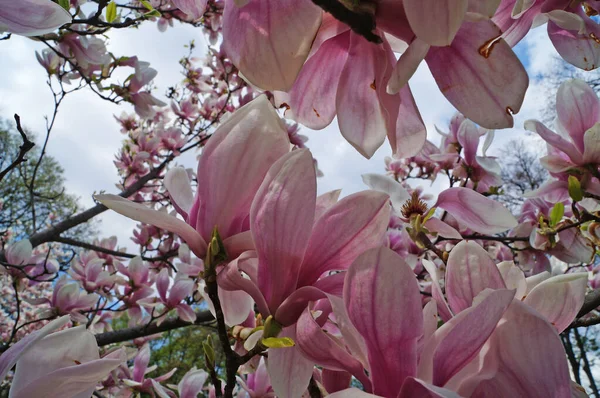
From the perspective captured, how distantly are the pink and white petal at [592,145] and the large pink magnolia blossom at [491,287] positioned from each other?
2.52 ft

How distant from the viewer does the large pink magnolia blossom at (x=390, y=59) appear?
0.33 metres

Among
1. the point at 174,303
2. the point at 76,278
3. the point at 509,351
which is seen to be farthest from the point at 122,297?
the point at 509,351

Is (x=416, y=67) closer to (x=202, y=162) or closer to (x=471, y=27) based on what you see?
(x=471, y=27)

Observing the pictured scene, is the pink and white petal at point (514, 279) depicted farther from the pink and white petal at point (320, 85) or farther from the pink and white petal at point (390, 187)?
the pink and white petal at point (390, 187)

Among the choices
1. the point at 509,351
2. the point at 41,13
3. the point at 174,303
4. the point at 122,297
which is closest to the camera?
the point at 509,351

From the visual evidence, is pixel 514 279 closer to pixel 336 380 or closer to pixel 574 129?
pixel 336 380

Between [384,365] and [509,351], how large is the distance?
0.32ft

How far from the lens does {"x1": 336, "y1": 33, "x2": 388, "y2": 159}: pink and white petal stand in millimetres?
421

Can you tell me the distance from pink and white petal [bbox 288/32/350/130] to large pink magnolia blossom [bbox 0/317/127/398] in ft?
1.03

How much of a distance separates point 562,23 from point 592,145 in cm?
80

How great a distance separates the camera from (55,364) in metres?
0.43

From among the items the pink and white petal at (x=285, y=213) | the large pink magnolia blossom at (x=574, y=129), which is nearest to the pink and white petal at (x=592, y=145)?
the large pink magnolia blossom at (x=574, y=129)

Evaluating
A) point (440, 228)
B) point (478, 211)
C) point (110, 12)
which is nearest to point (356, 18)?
point (478, 211)

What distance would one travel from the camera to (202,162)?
0.44m
